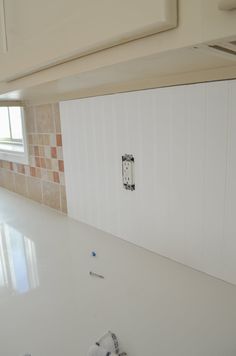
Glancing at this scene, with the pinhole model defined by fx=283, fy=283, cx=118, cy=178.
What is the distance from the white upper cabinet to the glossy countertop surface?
0.56 meters

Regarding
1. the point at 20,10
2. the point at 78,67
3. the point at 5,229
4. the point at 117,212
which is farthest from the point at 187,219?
the point at 5,229

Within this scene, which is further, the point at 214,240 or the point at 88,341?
the point at 214,240

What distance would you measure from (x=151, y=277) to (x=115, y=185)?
0.38 meters

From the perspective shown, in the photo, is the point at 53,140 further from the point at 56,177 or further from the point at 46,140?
the point at 56,177

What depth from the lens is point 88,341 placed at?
585mm

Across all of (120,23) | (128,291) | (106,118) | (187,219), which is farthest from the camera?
(106,118)

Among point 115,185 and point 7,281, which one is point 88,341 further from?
point 115,185

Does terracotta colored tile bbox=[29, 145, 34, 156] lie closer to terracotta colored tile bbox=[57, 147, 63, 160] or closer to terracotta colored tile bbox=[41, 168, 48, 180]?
terracotta colored tile bbox=[41, 168, 48, 180]

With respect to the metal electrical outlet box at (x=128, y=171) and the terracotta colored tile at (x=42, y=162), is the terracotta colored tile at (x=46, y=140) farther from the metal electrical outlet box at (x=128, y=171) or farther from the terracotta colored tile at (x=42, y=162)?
the metal electrical outlet box at (x=128, y=171)

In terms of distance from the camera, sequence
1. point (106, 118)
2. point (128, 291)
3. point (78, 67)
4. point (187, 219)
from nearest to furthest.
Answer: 1. point (78, 67)
2. point (128, 291)
3. point (187, 219)
4. point (106, 118)

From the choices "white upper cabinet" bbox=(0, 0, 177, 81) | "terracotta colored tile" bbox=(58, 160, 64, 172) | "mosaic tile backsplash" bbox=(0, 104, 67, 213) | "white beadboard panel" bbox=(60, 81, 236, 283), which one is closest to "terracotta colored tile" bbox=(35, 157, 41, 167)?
"mosaic tile backsplash" bbox=(0, 104, 67, 213)

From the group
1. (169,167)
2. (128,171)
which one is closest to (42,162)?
(128,171)

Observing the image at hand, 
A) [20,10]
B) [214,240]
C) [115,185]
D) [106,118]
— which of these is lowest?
[214,240]

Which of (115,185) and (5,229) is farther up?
(115,185)
